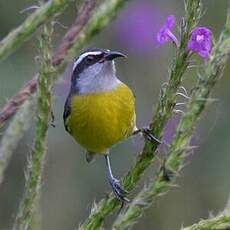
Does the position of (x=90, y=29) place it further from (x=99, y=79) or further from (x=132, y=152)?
(x=132, y=152)

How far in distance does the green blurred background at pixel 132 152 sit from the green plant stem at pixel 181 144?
476 centimetres

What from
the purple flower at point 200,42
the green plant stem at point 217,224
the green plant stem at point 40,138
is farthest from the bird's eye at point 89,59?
the green plant stem at point 40,138

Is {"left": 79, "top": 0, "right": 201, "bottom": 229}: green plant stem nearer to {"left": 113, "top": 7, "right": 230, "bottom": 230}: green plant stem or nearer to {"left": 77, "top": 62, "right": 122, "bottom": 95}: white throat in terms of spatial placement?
{"left": 113, "top": 7, "right": 230, "bottom": 230}: green plant stem

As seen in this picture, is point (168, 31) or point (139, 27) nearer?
point (168, 31)

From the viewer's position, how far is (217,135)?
784 cm

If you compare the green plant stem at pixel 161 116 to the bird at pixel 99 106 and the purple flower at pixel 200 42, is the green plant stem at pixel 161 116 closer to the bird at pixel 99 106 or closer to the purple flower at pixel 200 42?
the purple flower at pixel 200 42

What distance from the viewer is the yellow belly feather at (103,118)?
498 cm

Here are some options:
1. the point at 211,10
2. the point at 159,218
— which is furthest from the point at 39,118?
the point at 211,10

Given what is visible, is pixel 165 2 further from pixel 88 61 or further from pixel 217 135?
pixel 88 61

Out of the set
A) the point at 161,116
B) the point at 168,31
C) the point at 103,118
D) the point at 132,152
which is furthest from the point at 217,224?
Result: the point at 132,152

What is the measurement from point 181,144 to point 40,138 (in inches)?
17.8

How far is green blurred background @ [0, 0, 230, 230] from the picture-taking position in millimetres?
7574

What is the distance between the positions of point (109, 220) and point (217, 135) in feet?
4.80

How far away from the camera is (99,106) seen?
5070mm
